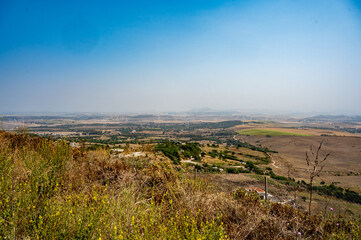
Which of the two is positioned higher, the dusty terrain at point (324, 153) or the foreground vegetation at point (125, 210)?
the foreground vegetation at point (125, 210)

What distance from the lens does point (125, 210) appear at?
10.5ft

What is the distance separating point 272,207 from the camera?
16.5 ft

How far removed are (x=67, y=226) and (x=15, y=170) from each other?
11.2 feet

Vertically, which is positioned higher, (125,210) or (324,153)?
(125,210)

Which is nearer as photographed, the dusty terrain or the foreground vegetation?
the foreground vegetation

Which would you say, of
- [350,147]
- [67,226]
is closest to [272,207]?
[67,226]

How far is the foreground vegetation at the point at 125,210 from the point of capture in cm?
282

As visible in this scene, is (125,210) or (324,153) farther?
(324,153)

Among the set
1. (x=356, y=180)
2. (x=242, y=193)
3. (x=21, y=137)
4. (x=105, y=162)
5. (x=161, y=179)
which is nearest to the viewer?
(x=242, y=193)

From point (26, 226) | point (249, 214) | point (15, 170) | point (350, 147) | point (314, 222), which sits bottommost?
point (350, 147)

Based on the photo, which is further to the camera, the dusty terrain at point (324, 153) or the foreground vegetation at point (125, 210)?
the dusty terrain at point (324, 153)

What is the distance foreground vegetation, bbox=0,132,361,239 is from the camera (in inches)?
111

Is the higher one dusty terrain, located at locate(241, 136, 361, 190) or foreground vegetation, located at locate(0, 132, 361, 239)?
foreground vegetation, located at locate(0, 132, 361, 239)

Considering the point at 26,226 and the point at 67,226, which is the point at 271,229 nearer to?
the point at 67,226
